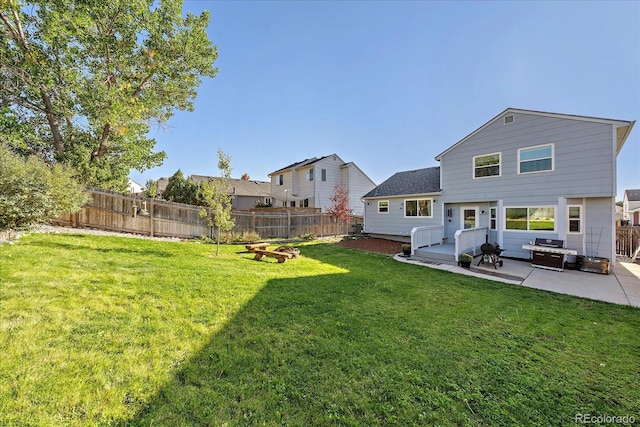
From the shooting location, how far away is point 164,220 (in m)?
12.4

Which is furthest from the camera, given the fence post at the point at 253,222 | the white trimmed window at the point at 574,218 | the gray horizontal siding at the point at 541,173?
the fence post at the point at 253,222

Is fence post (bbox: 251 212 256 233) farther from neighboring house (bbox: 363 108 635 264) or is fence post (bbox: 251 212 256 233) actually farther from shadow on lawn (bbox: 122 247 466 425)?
shadow on lawn (bbox: 122 247 466 425)

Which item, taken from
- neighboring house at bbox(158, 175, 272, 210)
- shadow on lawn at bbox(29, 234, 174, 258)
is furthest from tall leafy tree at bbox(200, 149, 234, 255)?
neighboring house at bbox(158, 175, 272, 210)

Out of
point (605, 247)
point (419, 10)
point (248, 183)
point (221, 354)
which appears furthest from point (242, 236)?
point (248, 183)

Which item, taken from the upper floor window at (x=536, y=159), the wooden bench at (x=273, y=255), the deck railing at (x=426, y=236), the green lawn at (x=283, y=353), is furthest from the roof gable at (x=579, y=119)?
the wooden bench at (x=273, y=255)

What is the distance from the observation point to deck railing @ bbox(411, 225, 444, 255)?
37.2ft

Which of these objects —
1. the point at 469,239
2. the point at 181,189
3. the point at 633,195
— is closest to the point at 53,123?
the point at 181,189

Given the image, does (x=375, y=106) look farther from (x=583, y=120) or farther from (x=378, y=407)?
(x=378, y=407)

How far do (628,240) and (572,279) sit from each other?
302 inches

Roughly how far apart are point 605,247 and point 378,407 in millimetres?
12361

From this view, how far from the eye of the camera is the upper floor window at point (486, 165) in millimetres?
11609

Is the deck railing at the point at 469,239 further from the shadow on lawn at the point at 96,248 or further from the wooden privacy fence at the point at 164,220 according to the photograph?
the shadow on lawn at the point at 96,248

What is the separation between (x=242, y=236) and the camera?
1406 cm

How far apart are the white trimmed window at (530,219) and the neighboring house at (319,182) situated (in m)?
14.8
